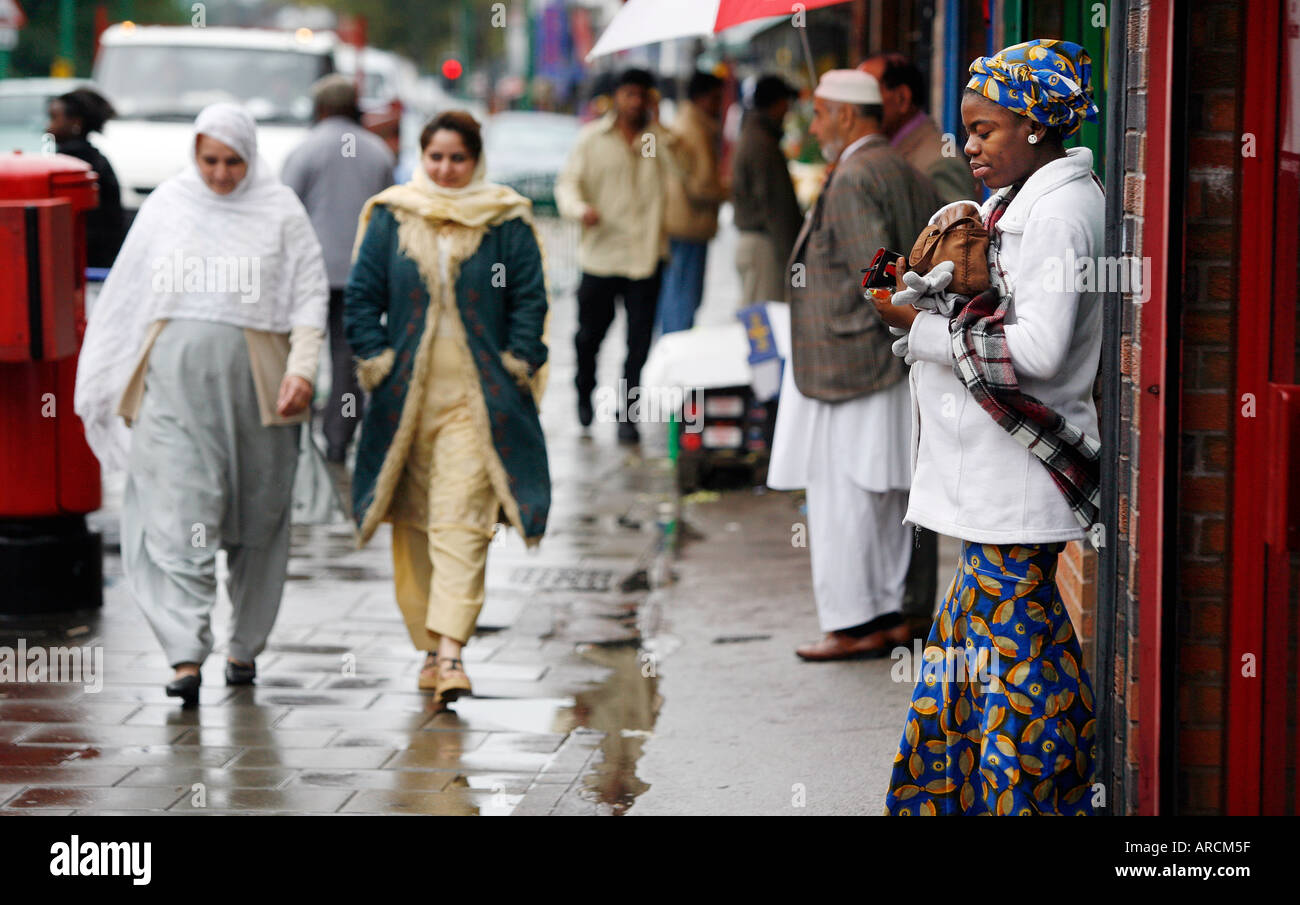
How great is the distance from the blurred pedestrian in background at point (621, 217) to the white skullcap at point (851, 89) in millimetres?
4896

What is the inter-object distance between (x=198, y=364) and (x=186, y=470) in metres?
0.35

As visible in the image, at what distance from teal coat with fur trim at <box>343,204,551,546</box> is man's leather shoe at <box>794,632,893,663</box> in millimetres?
1077

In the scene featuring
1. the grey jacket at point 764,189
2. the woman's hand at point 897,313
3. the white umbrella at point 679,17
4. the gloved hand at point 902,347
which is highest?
the white umbrella at point 679,17

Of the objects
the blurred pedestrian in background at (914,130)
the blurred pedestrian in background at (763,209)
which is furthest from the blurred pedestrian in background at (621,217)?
the blurred pedestrian in background at (914,130)

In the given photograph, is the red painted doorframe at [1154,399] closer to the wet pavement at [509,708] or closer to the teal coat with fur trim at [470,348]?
the wet pavement at [509,708]

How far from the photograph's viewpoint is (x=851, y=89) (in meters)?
6.42

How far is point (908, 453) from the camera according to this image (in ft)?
21.1

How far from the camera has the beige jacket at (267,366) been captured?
6070 millimetres

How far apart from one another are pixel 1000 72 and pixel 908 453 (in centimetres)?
264

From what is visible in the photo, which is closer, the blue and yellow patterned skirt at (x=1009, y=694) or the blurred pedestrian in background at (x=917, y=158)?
the blue and yellow patterned skirt at (x=1009, y=694)

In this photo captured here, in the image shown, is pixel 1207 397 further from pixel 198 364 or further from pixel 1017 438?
pixel 198 364

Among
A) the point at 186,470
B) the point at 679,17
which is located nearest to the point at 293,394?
the point at 186,470
